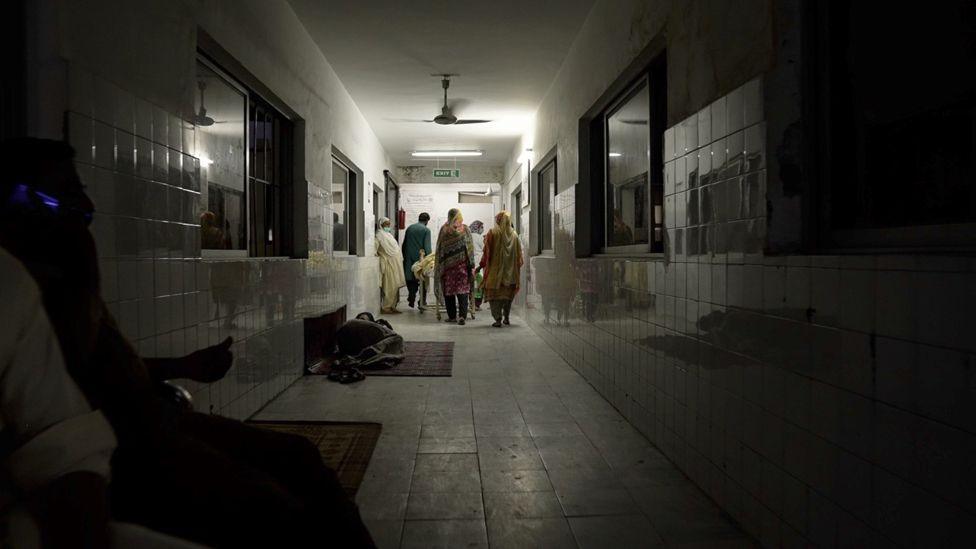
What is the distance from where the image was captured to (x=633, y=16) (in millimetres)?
3441

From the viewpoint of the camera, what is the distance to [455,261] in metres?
8.03

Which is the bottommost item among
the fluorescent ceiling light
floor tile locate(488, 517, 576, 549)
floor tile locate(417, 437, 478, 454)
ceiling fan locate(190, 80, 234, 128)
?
floor tile locate(488, 517, 576, 549)

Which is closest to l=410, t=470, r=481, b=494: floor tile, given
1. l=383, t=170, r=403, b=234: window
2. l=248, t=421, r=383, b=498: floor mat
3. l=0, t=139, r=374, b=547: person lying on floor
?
l=248, t=421, r=383, b=498: floor mat

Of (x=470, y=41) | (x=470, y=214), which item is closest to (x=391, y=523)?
(x=470, y=41)

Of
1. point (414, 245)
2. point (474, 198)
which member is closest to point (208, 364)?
point (414, 245)

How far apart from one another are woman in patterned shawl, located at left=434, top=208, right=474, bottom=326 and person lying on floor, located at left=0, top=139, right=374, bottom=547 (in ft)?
22.5

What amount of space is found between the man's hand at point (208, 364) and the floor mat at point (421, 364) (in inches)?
130

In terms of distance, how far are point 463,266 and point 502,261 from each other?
2.29 ft

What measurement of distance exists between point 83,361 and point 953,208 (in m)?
1.96

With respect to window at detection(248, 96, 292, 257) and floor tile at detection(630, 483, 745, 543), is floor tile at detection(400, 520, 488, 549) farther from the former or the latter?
window at detection(248, 96, 292, 257)

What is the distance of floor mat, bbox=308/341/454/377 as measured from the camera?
15.9 ft

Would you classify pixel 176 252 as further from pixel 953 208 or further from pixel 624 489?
pixel 953 208

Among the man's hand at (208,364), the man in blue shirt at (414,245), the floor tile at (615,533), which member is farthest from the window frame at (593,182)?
the man in blue shirt at (414,245)

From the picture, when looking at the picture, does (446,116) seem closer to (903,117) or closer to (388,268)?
(388,268)
